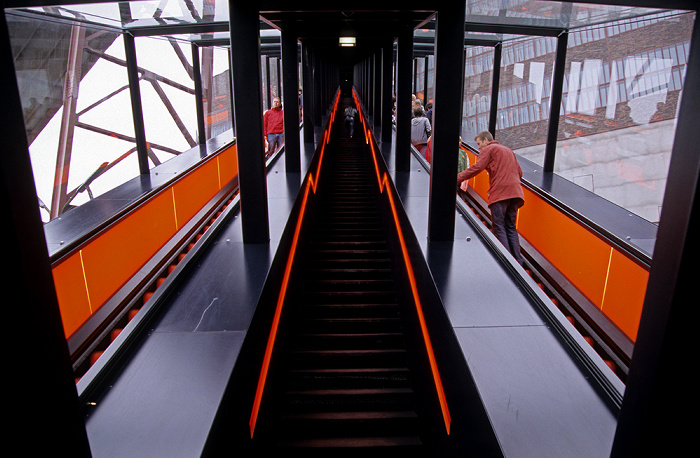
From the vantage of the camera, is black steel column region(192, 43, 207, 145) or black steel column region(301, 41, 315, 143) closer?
black steel column region(301, 41, 315, 143)

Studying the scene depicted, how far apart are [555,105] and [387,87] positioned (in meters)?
3.63

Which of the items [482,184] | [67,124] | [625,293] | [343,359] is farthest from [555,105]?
[67,124]

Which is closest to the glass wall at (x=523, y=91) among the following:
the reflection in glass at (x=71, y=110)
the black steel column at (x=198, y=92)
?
the black steel column at (x=198, y=92)

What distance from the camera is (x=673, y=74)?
6.86m

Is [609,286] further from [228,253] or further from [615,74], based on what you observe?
[615,74]

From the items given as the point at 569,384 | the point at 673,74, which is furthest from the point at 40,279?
the point at 673,74

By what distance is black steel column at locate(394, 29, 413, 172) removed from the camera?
7.04m

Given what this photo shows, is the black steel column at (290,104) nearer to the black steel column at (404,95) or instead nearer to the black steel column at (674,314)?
the black steel column at (404,95)

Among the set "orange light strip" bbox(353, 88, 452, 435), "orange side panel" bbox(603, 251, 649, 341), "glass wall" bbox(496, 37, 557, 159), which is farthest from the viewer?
"glass wall" bbox(496, 37, 557, 159)

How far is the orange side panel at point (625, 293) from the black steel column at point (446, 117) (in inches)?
60.1

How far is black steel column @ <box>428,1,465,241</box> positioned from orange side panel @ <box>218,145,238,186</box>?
6506mm

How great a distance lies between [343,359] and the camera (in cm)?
446

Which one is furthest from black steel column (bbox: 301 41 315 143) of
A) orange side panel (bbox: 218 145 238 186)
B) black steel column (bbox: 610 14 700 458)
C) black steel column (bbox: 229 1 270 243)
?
black steel column (bbox: 610 14 700 458)

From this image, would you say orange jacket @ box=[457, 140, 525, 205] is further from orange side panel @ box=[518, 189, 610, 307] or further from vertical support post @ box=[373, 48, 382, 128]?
vertical support post @ box=[373, 48, 382, 128]
